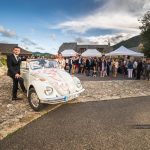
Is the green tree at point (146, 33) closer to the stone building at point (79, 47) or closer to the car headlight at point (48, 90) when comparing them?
the car headlight at point (48, 90)

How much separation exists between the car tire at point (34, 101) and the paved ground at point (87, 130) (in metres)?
0.55

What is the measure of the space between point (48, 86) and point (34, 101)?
73 centimetres

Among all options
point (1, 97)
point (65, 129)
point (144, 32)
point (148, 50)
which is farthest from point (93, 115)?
point (144, 32)

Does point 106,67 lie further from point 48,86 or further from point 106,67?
point 48,86

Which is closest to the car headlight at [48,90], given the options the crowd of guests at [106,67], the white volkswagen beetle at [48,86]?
the white volkswagen beetle at [48,86]

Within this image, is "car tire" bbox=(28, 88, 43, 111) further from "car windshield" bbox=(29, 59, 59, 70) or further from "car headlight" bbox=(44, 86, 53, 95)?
"car windshield" bbox=(29, 59, 59, 70)

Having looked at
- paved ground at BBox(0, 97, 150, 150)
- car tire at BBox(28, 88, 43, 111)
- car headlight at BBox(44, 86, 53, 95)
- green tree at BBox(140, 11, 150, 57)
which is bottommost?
paved ground at BBox(0, 97, 150, 150)

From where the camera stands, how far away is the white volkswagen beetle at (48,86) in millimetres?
8857

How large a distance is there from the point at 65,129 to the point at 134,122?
77.5 inches

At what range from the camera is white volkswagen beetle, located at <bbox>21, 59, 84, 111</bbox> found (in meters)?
8.86

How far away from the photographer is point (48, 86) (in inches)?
354

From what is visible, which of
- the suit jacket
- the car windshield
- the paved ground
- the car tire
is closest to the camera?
the paved ground

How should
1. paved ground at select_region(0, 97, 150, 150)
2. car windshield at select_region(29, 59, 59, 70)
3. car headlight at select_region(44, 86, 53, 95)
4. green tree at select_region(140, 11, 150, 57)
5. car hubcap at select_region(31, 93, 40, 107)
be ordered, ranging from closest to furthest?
1. paved ground at select_region(0, 97, 150, 150)
2. car headlight at select_region(44, 86, 53, 95)
3. car hubcap at select_region(31, 93, 40, 107)
4. car windshield at select_region(29, 59, 59, 70)
5. green tree at select_region(140, 11, 150, 57)

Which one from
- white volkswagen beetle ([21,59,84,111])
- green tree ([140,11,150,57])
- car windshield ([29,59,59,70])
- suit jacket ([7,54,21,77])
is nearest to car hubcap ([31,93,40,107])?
white volkswagen beetle ([21,59,84,111])
